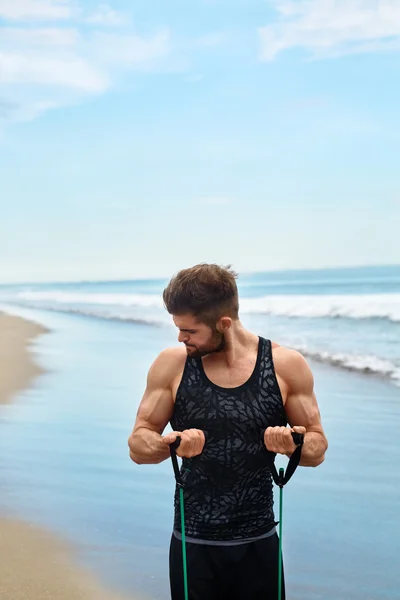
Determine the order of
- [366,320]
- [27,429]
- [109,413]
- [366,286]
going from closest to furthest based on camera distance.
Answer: [27,429] → [109,413] → [366,320] → [366,286]

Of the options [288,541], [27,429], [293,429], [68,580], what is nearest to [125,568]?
[68,580]

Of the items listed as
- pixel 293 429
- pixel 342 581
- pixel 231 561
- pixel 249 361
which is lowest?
pixel 342 581

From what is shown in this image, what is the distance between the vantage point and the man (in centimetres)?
237

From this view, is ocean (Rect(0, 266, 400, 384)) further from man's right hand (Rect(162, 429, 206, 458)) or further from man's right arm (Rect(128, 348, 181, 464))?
man's right hand (Rect(162, 429, 206, 458))

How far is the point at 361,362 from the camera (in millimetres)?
10219

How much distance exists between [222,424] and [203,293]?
0.34 meters

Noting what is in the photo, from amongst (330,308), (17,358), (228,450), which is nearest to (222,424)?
(228,450)

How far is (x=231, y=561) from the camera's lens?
240 cm

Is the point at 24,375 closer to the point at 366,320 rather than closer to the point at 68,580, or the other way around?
the point at 68,580

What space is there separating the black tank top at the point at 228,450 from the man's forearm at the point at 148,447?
9 centimetres

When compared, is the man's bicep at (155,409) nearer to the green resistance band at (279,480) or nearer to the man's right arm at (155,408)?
the man's right arm at (155,408)

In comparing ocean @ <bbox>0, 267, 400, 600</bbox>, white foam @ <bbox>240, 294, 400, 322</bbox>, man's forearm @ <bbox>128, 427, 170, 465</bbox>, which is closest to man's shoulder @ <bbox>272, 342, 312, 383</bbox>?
man's forearm @ <bbox>128, 427, 170, 465</bbox>

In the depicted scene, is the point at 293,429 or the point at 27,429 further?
the point at 27,429

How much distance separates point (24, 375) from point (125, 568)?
5.64m
